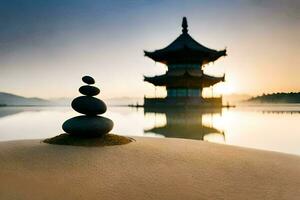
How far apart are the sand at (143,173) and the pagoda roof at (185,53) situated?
143 feet

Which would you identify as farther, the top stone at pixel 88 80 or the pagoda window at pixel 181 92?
the pagoda window at pixel 181 92

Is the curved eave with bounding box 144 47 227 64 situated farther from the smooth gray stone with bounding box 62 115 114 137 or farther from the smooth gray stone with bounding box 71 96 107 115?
the smooth gray stone with bounding box 62 115 114 137

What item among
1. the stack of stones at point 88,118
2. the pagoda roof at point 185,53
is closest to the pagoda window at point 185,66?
the pagoda roof at point 185,53

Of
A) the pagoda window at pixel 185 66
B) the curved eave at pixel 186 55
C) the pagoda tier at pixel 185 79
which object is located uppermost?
the curved eave at pixel 186 55

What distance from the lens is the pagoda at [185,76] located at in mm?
54781

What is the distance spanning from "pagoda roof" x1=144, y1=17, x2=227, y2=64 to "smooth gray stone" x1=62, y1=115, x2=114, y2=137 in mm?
41429

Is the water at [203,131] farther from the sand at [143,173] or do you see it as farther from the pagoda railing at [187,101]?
the pagoda railing at [187,101]

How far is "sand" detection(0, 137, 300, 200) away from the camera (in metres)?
7.73

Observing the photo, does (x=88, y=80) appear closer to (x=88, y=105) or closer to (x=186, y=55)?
(x=88, y=105)

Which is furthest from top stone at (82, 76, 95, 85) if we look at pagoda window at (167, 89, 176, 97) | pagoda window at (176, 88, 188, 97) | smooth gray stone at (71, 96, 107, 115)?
pagoda window at (167, 89, 176, 97)

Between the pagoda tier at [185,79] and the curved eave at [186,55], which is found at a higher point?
the curved eave at [186,55]

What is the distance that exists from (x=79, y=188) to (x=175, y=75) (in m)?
48.7

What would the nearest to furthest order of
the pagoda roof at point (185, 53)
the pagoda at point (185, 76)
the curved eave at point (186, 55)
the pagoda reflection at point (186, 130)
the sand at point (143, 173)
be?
the sand at point (143, 173) < the pagoda reflection at point (186, 130) < the pagoda at point (185, 76) < the pagoda roof at point (185, 53) < the curved eave at point (186, 55)

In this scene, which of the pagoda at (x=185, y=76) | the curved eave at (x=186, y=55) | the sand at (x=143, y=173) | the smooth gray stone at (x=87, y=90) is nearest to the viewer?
the sand at (x=143, y=173)
